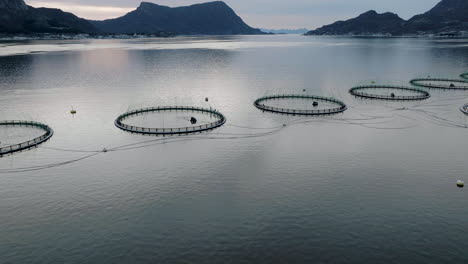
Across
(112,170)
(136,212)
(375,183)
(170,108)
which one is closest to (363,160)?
(375,183)

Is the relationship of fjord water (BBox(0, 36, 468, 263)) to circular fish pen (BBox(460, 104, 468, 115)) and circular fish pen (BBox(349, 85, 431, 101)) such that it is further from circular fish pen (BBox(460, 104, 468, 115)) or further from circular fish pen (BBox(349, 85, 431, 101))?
circular fish pen (BBox(349, 85, 431, 101))

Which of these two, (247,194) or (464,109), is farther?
(464,109)

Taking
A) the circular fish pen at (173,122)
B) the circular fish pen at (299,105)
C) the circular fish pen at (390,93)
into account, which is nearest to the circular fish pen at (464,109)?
the circular fish pen at (390,93)

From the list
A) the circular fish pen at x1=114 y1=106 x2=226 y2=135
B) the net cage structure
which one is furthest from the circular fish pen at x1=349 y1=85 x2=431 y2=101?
the net cage structure

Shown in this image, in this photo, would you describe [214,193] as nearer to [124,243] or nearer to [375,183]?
[124,243]

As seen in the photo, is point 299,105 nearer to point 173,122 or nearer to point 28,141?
point 173,122

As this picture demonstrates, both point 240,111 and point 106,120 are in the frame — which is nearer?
point 106,120

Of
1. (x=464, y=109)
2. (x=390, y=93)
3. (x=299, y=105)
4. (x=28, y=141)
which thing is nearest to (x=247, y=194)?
(x=28, y=141)
